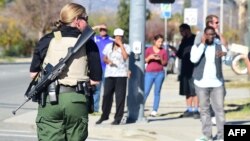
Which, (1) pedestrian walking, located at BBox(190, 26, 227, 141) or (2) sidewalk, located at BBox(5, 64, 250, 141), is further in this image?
(2) sidewalk, located at BBox(5, 64, 250, 141)

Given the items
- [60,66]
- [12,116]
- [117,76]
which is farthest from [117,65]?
[60,66]

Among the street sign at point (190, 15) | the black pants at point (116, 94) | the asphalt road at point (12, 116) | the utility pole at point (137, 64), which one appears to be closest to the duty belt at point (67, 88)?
the asphalt road at point (12, 116)

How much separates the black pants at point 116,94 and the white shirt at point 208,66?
2.20 m

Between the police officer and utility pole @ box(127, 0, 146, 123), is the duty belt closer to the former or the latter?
the police officer

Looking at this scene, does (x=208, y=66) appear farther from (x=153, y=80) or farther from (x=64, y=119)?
(x=64, y=119)

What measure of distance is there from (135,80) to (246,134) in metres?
7.05

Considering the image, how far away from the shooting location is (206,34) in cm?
1123

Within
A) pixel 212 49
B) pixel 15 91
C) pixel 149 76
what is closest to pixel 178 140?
pixel 212 49

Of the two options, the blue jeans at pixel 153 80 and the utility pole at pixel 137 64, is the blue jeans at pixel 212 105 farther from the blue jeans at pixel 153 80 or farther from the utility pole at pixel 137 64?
the blue jeans at pixel 153 80

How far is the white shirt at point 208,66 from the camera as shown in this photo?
11287mm

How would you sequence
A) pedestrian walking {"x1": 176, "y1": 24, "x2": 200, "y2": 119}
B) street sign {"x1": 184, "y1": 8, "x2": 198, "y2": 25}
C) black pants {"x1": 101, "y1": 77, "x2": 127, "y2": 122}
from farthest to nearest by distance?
street sign {"x1": 184, "y1": 8, "x2": 198, "y2": 25} → pedestrian walking {"x1": 176, "y1": 24, "x2": 200, "y2": 119} → black pants {"x1": 101, "y1": 77, "x2": 127, "y2": 122}

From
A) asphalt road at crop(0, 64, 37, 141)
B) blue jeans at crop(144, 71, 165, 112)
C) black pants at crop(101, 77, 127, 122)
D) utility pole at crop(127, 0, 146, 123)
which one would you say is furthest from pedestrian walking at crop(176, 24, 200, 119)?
asphalt road at crop(0, 64, 37, 141)

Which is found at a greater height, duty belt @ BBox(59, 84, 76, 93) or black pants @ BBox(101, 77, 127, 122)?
A: duty belt @ BBox(59, 84, 76, 93)

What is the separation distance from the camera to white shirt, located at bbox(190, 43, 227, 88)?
11.3 m
